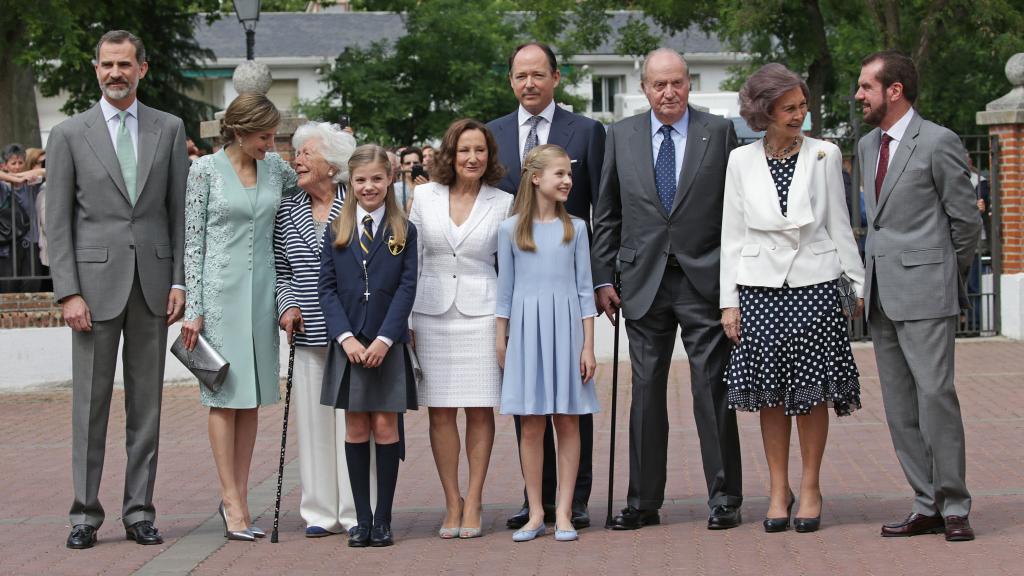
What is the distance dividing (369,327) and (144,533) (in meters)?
1.44

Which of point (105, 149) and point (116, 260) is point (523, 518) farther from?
point (105, 149)

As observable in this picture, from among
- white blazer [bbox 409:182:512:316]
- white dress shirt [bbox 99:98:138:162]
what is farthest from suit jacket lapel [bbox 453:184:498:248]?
white dress shirt [bbox 99:98:138:162]

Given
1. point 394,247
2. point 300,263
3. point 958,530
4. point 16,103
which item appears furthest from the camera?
point 16,103

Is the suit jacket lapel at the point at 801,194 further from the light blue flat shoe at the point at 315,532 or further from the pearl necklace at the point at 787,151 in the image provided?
the light blue flat shoe at the point at 315,532

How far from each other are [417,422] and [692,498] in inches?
142

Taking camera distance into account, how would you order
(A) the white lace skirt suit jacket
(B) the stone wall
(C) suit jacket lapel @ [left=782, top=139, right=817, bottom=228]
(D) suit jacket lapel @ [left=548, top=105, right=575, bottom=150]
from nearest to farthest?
(C) suit jacket lapel @ [left=782, top=139, right=817, bottom=228] → (A) the white lace skirt suit jacket → (D) suit jacket lapel @ [left=548, top=105, right=575, bottom=150] → (B) the stone wall

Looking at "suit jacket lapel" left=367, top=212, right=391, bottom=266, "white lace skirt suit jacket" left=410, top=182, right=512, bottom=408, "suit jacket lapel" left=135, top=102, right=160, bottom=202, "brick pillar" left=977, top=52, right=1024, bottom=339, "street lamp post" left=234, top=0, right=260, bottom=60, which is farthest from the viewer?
"street lamp post" left=234, top=0, right=260, bottom=60

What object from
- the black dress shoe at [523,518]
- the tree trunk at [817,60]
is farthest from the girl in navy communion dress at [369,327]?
the tree trunk at [817,60]

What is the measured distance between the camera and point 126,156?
282 inches

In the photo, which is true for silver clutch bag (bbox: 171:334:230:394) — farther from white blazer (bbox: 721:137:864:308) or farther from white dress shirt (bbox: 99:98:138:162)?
white blazer (bbox: 721:137:864:308)

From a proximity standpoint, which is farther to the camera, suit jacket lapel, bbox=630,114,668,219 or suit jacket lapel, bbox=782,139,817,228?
suit jacket lapel, bbox=630,114,668,219

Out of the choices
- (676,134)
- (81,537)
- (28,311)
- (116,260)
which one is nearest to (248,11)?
(28,311)

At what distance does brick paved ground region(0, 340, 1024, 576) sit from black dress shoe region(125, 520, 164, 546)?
0.05 m

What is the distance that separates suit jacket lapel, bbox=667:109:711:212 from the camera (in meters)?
7.15
